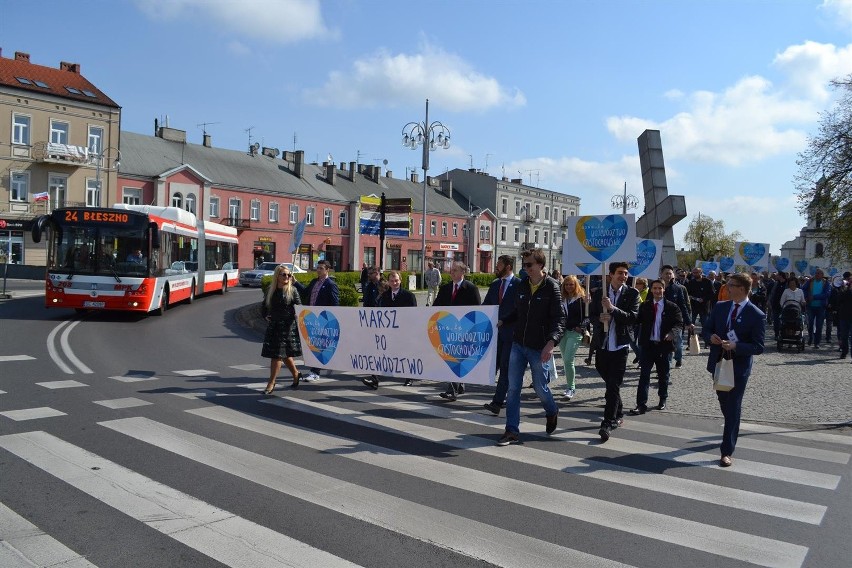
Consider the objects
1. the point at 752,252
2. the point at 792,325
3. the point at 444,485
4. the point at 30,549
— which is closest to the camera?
the point at 30,549

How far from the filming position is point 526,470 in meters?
6.68

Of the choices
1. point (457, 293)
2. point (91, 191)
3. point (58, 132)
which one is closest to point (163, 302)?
point (457, 293)

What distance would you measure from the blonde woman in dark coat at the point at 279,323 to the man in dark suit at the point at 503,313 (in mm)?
2958

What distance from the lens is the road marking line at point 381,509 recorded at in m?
4.65

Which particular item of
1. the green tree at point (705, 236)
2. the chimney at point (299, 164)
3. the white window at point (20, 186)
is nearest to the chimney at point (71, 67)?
the white window at point (20, 186)

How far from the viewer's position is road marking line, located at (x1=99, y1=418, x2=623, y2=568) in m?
4.65

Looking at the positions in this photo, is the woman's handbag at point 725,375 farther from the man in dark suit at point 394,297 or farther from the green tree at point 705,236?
the green tree at point 705,236

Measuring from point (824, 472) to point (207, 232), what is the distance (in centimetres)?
2533

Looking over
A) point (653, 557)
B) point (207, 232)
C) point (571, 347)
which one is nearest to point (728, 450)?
point (653, 557)

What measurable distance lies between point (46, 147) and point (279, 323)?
147 feet

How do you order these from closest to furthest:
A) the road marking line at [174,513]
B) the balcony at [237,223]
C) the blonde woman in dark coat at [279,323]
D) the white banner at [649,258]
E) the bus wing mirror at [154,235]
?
the road marking line at [174,513]
the blonde woman in dark coat at [279,323]
the white banner at [649,258]
the bus wing mirror at [154,235]
the balcony at [237,223]

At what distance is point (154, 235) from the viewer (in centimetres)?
1928

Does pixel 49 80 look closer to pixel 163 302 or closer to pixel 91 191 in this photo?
pixel 91 191

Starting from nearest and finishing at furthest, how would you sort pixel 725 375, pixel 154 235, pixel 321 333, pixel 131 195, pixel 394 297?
1. pixel 725 375
2. pixel 394 297
3. pixel 321 333
4. pixel 154 235
5. pixel 131 195
